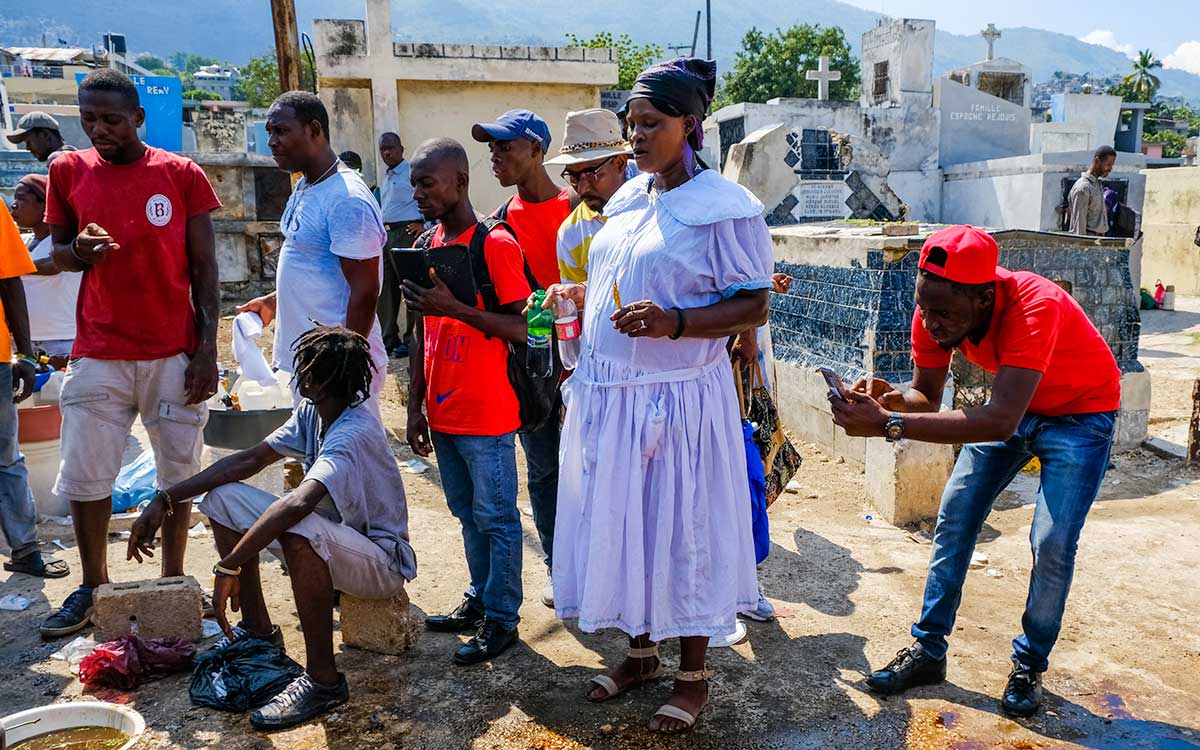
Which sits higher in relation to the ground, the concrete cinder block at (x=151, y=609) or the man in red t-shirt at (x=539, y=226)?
the man in red t-shirt at (x=539, y=226)

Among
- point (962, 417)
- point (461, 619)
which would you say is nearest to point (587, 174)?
point (962, 417)

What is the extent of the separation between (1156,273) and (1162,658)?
18118 millimetres

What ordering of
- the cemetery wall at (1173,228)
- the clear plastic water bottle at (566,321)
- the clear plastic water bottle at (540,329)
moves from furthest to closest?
the cemetery wall at (1173,228) → the clear plastic water bottle at (540,329) → the clear plastic water bottle at (566,321)

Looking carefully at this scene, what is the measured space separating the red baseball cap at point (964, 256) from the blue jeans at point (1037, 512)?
63cm

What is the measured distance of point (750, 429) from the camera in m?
3.65

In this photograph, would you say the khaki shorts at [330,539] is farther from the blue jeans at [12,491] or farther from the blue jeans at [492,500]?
the blue jeans at [12,491]

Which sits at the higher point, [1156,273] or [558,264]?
[558,264]

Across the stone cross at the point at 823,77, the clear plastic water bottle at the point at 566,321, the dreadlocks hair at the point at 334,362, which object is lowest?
the dreadlocks hair at the point at 334,362

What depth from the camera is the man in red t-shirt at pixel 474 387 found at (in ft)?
11.0

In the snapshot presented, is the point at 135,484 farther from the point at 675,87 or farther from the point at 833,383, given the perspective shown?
the point at 833,383

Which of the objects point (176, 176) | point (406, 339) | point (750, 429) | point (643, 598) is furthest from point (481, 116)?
point (643, 598)

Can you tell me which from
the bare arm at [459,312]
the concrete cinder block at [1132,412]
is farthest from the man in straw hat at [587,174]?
the concrete cinder block at [1132,412]

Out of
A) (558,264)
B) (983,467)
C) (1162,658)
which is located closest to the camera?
(983,467)

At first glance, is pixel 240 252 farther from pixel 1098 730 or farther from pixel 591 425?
pixel 1098 730
